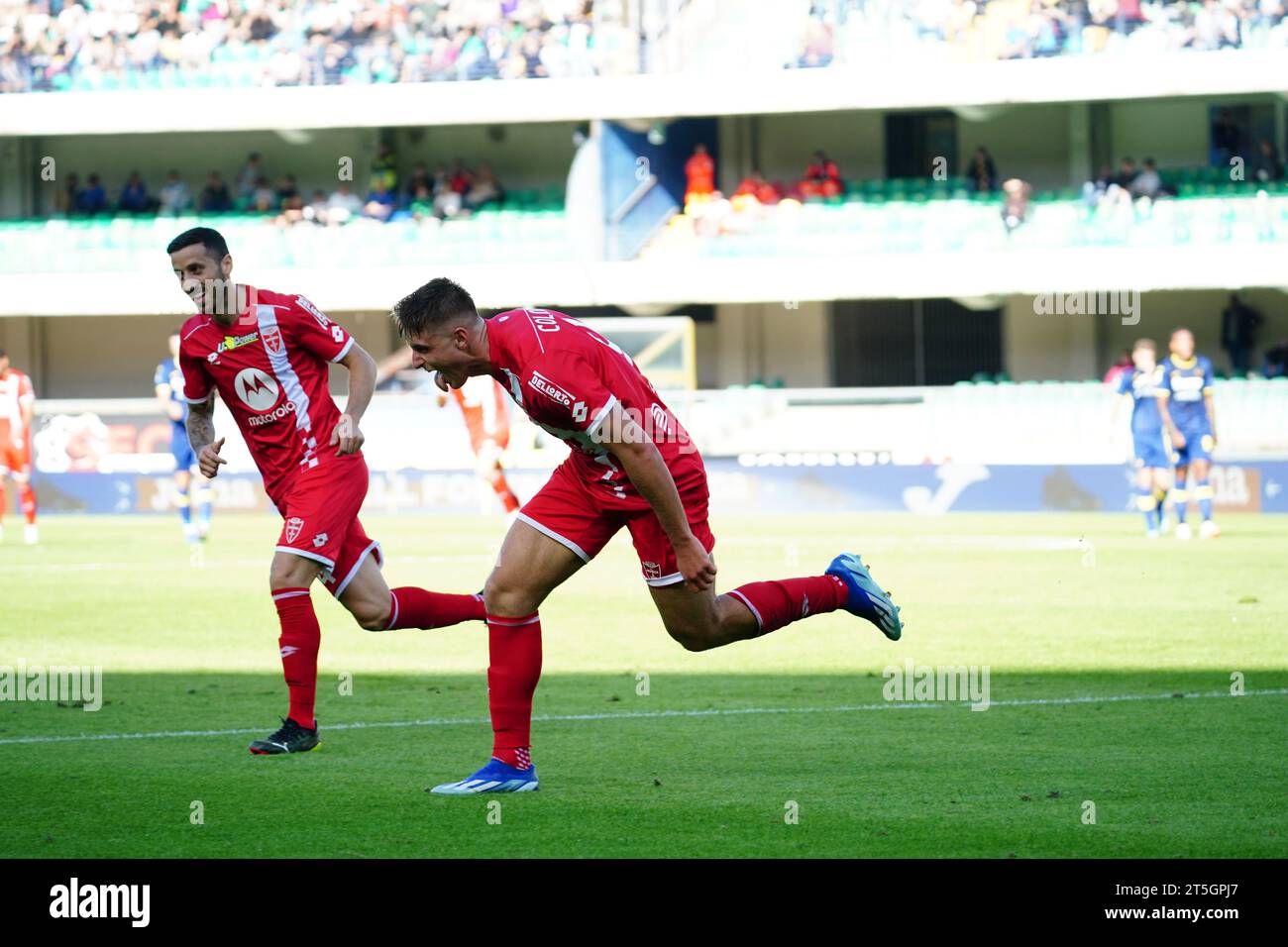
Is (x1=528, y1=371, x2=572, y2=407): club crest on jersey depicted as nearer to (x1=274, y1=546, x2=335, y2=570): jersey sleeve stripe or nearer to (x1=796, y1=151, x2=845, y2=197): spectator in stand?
(x1=274, y1=546, x2=335, y2=570): jersey sleeve stripe

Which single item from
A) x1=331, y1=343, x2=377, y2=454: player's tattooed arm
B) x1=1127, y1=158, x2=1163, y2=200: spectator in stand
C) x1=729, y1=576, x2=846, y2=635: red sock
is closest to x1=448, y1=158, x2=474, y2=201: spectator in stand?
x1=1127, y1=158, x2=1163, y2=200: spectator in stand

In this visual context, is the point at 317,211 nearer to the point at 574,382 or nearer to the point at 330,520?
the point at 330,520

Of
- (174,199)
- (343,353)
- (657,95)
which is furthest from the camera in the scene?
(174,199)

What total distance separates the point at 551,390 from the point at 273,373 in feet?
7.53

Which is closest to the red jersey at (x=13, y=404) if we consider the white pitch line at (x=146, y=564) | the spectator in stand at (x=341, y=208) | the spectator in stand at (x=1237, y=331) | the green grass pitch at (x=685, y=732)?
the white pitch line at (x=146, y=564)

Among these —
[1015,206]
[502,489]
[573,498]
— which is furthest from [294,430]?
[1015,206]

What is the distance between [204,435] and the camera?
820 centimetres

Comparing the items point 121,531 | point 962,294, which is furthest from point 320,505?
point 962,294

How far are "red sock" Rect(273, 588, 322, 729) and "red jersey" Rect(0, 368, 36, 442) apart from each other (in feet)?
46.9

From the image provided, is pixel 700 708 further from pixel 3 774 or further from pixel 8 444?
pixel 8 444

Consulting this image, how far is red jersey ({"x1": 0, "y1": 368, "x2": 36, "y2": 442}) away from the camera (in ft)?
68.8

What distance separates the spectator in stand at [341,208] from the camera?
116 ft

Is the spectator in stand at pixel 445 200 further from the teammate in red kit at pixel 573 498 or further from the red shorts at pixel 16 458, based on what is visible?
the teammate in red kit at pixel 573 498

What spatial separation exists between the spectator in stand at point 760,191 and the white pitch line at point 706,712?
25696 millimetres
